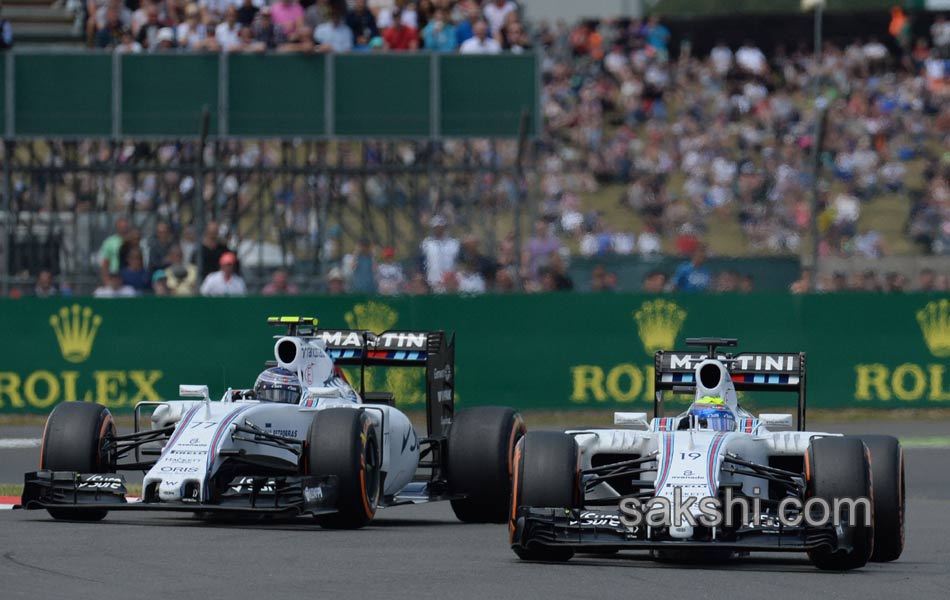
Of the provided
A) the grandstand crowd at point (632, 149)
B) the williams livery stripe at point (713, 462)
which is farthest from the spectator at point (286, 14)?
the williams livery stripe at point (713, 462)

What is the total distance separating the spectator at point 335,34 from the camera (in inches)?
958

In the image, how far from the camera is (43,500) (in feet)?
39.9

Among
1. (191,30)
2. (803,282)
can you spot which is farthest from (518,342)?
(191,30)

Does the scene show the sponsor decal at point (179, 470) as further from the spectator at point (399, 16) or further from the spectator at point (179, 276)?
the spectator at point (399, 16)

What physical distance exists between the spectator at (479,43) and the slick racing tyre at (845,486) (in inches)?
584

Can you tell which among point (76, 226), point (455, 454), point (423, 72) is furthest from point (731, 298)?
point (455, 454)

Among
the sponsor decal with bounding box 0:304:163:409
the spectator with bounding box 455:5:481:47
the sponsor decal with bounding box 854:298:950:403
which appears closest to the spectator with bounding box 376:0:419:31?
the spectator with bounding box 455:5:481:47

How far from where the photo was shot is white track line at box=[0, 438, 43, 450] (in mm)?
19281

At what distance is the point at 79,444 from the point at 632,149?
21.0 meters

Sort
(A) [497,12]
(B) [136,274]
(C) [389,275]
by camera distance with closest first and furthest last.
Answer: (B) [136,274]
(C) [389,275]
(A) [497,12]

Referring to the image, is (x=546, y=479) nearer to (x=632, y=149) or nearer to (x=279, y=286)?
(x=279, y=286)

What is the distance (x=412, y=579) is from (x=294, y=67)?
1522cm

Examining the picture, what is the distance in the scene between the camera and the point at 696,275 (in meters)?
23.7

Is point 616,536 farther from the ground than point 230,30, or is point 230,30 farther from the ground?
point 230,30
